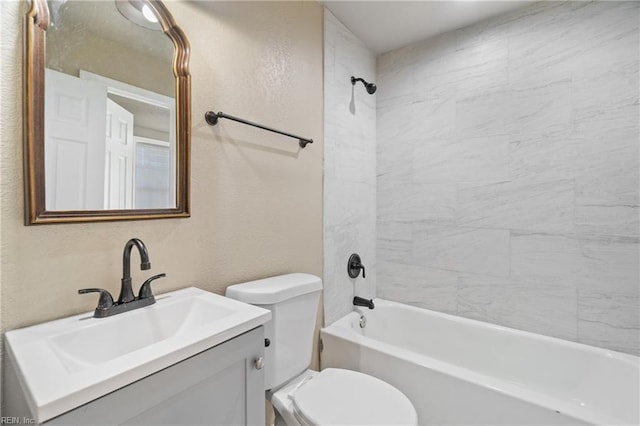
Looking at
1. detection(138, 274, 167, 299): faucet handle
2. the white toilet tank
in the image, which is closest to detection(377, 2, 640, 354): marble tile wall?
the white toilet tank

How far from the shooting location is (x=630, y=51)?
5.37ft

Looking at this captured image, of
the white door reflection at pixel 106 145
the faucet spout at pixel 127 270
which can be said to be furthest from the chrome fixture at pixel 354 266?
the faucet spout at pixel 127 270

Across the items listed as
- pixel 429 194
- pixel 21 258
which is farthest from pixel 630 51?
pixel 21 258

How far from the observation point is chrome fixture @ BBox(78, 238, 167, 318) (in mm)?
928

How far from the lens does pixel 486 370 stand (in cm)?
195

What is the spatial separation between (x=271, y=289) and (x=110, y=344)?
58 cm

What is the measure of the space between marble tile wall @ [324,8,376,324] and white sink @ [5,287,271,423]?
3.37ft

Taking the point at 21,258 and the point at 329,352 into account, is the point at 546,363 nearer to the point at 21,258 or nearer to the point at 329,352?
the point at 329,352

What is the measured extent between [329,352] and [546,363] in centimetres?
130

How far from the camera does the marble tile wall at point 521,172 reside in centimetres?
167

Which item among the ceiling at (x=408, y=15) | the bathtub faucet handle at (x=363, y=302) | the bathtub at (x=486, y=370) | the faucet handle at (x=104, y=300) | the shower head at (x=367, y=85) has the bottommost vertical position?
the bathtub at (x=486, y=370)

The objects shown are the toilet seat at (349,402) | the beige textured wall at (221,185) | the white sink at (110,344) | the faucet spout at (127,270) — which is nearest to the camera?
the white sink at (110,344)

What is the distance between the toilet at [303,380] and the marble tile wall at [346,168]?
0.54 meters

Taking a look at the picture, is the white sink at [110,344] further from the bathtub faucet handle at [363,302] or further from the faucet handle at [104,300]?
the bathtub faucet handle at [363,302]
